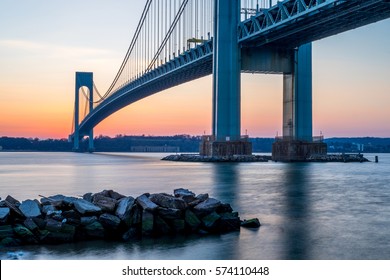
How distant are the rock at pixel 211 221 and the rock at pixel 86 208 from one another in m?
1.90

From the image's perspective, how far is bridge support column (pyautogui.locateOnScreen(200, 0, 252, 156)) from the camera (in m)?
45.5

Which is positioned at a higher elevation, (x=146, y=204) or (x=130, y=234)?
(x=146, y=204)

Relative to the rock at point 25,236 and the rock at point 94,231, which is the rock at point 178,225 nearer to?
the rock at point 94,231

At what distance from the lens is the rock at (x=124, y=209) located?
31.6ft

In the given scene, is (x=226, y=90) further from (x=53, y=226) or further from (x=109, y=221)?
(x=53, y=226)

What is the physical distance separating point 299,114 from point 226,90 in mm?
7021

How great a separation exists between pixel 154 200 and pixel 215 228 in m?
1.22

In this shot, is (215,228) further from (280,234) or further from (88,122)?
(88,122)

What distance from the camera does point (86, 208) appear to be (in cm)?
962

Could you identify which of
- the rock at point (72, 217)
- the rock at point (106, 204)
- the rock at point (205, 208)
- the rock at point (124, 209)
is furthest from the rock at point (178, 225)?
the rock at point (72, 217)

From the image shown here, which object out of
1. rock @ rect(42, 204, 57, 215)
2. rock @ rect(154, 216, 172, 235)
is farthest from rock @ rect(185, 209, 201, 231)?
rock @ rect(42, 204, 57, 215)

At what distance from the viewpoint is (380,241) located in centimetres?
906

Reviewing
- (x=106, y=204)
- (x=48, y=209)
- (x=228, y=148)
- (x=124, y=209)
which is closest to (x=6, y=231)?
(x=48, y=209)
